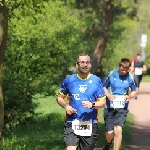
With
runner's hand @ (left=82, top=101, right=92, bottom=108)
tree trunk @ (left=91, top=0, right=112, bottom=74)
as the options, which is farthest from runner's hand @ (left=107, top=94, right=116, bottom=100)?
tree trunk @ (left=91, top=0, right=112, bottom=74)

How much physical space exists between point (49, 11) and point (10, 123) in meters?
5.61

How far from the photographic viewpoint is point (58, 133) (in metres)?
15.6

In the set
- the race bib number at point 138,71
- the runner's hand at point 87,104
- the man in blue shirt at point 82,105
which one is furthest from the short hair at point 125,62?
the race bib number at point 138,71

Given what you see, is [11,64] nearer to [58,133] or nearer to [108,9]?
[58,133]

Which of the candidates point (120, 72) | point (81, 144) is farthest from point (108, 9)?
point (81, 144)

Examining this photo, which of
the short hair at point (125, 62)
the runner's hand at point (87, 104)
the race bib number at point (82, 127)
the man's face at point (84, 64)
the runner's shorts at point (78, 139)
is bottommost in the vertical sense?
the runner's shorts at point (78, 139)

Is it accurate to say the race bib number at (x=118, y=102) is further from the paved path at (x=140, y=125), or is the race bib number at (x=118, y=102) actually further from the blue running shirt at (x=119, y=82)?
the paved path at (x=140, y=125)

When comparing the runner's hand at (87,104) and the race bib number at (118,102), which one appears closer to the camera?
the runner's hand at (87,104)

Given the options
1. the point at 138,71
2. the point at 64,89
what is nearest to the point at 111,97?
A: the point at 64,89

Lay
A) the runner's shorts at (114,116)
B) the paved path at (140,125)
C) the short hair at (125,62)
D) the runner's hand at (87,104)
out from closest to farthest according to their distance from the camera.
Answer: the runner's hand at (87,104) < the short hair at (125,62) < the runner's shorts at (114,116) < the paved path at (140,125)

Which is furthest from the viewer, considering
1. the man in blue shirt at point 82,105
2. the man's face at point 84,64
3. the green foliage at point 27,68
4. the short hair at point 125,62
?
the green foliage at point 27,68

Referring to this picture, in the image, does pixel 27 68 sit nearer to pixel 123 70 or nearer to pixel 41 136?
pixel 41 136

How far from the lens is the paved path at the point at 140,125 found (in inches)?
555

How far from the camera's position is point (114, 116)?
464 inches
